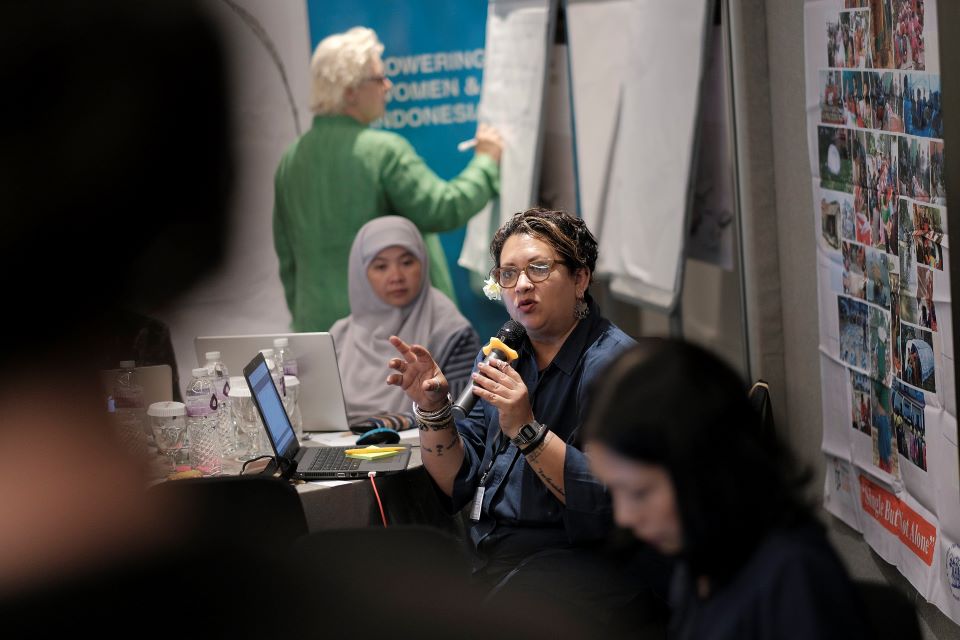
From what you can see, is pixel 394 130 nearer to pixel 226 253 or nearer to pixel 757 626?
pixel 226 253

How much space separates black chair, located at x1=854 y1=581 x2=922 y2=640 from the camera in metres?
1.44

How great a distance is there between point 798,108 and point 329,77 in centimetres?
204

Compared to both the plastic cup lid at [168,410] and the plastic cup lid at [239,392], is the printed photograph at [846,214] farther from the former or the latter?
the plastic cup lid at [168,410]

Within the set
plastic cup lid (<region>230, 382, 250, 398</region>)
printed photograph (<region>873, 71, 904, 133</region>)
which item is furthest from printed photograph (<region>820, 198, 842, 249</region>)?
plastic cup lid (<region>230, 382, 250, 398</region>)

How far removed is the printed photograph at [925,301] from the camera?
245 centimetres

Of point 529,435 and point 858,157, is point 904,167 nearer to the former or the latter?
point 858,157

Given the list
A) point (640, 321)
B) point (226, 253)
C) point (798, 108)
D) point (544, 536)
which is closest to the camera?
point (544, 536)

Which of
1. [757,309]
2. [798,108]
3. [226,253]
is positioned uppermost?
[798,108]

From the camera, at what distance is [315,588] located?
1.82 metres

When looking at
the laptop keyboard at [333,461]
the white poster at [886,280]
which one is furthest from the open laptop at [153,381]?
the white poster at [886,280]

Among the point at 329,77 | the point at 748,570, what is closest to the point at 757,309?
the point at 329,77

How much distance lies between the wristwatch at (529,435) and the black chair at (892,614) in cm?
91

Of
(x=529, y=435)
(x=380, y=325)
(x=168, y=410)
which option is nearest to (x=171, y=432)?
(x=168, y=410)

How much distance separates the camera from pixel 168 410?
3096 mm
